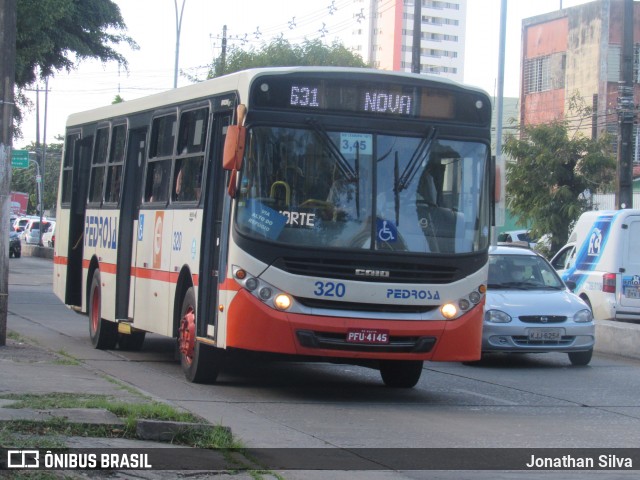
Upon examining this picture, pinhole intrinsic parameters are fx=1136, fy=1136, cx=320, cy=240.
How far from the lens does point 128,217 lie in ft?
49.6

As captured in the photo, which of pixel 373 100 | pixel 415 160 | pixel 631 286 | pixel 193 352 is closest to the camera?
pixel 415 160

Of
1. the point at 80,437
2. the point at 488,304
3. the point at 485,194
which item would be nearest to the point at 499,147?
the point at 488,304

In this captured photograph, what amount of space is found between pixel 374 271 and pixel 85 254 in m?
7.45

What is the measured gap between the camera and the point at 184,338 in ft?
41.5

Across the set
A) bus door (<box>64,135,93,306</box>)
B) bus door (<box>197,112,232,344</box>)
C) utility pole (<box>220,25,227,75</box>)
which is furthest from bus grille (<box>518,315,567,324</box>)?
utility pole (<box>220,25,227,75</box>)

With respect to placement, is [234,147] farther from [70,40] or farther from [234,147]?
[70,40]

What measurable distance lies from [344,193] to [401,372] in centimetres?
282

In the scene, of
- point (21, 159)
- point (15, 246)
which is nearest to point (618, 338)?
point (21, 159)

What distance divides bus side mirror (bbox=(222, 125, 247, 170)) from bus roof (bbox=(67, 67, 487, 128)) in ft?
1.69

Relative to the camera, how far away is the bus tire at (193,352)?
12180mm

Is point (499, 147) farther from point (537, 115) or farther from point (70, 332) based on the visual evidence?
point (537, 115)

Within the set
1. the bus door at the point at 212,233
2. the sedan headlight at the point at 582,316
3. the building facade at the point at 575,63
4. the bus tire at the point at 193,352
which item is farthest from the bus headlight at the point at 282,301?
the building facade at the point at 575,63

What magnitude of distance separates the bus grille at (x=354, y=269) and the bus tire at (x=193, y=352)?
1.73 meters

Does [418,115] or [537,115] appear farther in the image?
[537,115]
